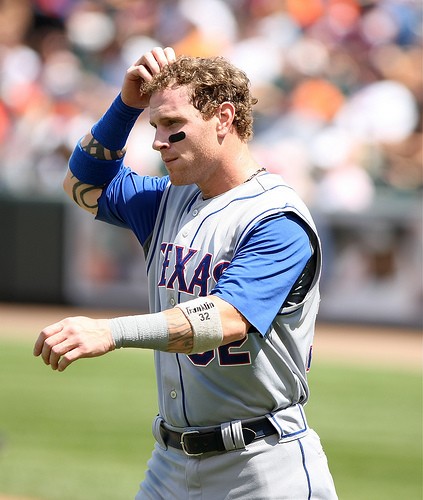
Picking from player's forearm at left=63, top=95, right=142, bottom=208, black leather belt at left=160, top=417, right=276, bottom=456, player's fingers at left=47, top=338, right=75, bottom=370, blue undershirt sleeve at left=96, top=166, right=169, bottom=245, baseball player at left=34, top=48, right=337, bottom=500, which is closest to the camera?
player's fingers at left=47, top=338, right=75, bottom=370

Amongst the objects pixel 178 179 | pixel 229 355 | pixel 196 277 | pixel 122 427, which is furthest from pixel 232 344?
pixel 122 427

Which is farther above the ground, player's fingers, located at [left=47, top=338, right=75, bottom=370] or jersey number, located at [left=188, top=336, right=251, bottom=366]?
player's fingers, located at [left=47, top=338, right=75, bottom=370]

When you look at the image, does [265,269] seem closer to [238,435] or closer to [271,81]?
[238,435]

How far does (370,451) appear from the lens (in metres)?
7.05

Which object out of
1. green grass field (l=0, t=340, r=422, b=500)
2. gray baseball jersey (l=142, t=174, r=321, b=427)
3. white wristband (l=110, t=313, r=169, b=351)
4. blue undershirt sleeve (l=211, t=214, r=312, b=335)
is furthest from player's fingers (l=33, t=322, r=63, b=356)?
green grass field (l=0, t=340, r=422, b=500)

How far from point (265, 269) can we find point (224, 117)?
1.91 feet

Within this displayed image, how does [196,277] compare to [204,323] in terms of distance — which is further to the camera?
[196,277]

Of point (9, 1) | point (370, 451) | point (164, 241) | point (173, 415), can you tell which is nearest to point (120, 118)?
point (164, 241)

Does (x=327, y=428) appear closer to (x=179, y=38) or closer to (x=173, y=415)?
(x=173, y=415)

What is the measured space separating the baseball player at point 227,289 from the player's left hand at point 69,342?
1.44 feet

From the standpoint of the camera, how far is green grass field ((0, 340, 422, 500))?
6.29 metres

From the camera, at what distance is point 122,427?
7680mm

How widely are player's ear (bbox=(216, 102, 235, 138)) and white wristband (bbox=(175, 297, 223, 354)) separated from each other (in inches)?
25.5

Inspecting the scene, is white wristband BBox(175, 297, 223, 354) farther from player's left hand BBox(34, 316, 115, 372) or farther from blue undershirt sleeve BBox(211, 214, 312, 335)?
player's left hand BBox(34, 316, 115, 372)
